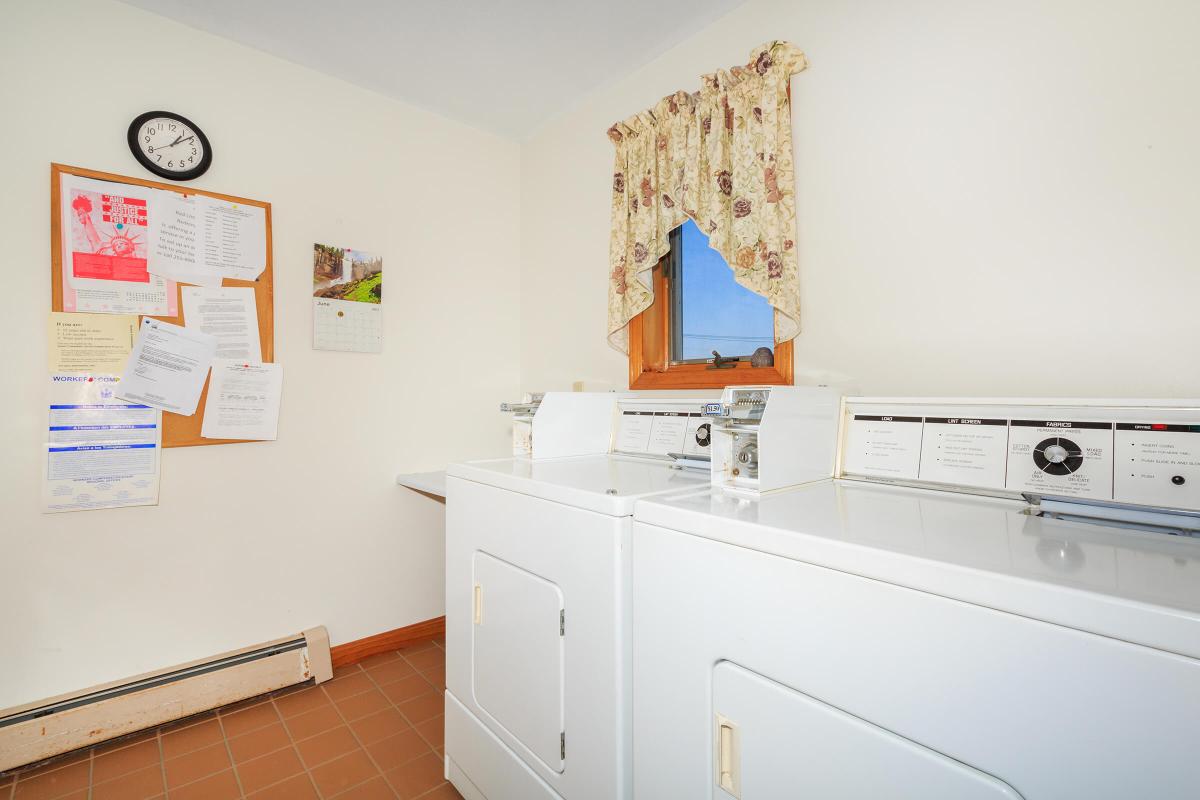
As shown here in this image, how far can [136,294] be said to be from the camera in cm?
199

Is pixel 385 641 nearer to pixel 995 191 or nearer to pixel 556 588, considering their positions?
pixel 556 588

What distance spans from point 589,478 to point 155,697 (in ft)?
6.37

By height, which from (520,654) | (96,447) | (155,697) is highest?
(96,447)

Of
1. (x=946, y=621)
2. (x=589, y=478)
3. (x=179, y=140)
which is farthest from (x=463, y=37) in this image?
(x=946, y=621)

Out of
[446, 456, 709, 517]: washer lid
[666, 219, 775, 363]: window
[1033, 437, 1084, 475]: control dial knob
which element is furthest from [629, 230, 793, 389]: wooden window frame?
[1033, 437, 1084, 475]: control dial knob

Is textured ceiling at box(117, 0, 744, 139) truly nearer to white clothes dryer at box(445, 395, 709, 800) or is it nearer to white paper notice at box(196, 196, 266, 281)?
white paper notice at box(196, 196, 266, 281)

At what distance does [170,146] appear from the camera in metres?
2.07

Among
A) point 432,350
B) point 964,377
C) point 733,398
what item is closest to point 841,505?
point 733,398

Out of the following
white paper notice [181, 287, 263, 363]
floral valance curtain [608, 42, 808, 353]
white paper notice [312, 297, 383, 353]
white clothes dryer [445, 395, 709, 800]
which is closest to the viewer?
white clothes dryer [445, 395, 709, 800]

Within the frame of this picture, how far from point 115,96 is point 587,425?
2.16m

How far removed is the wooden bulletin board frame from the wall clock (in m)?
0.06

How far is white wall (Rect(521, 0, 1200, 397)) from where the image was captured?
1.18m

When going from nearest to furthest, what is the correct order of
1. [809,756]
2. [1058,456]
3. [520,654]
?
[809,756], [1058,456], [520,654]

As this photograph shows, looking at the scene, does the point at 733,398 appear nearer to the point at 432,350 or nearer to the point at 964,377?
the point at 964,377
